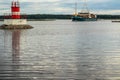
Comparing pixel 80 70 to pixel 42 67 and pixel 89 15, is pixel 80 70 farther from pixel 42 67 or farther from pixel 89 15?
pixel 89 15

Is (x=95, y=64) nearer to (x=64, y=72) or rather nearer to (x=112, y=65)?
(x=112, y=65)

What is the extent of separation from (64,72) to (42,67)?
1.40m

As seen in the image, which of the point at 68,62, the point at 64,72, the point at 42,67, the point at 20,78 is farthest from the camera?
the point at 68,62

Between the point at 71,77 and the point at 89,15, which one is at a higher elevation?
the point at 71,77

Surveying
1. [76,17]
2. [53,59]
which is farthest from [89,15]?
[53,59]

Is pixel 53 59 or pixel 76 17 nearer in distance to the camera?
pixel 53 59

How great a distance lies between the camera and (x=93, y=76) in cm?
1073

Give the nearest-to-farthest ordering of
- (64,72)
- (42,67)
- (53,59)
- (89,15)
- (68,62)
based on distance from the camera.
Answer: (64,72), (42,67), (68,62), (53,59), (89,15)

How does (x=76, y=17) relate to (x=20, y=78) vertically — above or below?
below

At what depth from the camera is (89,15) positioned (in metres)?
155

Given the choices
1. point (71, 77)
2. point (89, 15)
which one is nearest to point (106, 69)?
point (71, 77)

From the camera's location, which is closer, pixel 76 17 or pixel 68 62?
pixel 68 62

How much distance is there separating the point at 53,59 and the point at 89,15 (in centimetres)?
14058

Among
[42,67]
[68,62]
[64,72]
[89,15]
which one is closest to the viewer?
[64,72]
